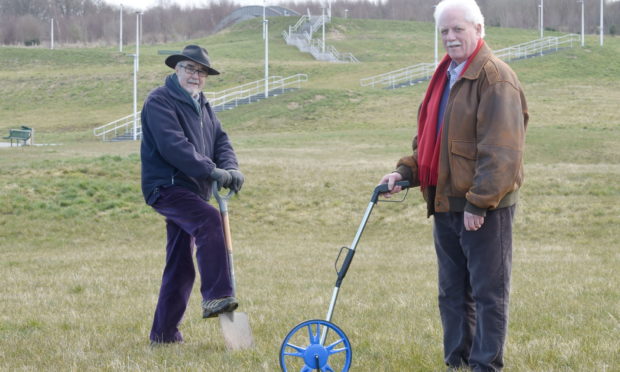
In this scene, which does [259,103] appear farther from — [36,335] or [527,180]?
[36,335]

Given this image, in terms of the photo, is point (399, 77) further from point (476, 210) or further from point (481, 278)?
point (476, 210)

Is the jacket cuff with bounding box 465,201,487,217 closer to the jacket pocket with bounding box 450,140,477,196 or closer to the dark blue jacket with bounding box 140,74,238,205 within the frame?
the jacket pocket with bounding box 450,140,477,196

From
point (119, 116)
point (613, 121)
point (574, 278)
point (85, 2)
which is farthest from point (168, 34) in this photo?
point (574, 278)

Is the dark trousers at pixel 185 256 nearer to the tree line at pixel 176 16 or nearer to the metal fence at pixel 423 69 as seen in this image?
the metal fence at pixel 423 69

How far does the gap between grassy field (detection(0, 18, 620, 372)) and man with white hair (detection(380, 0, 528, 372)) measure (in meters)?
0.41

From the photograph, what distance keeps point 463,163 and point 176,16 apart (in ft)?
494

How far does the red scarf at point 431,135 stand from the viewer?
17.6 ft

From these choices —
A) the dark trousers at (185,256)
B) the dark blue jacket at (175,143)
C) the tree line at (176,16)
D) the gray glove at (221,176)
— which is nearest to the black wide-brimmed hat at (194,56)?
the dark blue jacket at (175,143)

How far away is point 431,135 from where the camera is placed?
538cm

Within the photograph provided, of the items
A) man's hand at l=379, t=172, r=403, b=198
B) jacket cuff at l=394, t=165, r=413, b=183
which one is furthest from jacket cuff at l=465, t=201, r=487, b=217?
jacket cuff at l=394, t=165, r=413, b=183

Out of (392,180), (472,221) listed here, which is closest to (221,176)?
(392,180)

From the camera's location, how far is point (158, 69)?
224ft

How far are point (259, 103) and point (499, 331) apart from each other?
45.4 meters

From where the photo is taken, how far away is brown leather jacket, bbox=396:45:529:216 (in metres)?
4.86
